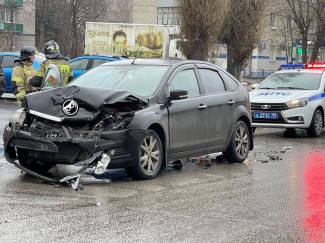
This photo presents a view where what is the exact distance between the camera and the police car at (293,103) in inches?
606

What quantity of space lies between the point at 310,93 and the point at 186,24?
26.3 ft

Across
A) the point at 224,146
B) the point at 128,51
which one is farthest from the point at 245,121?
the point at 128,51

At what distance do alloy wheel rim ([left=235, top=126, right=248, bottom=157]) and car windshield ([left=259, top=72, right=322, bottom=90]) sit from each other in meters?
5.81

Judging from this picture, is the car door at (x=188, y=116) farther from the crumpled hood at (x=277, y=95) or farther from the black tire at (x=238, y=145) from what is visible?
the crumpled hood at (x=277, y=95)

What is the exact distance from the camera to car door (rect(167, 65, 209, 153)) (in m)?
9.32

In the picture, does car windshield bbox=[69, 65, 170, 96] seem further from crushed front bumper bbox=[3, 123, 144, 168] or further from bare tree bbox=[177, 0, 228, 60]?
bare tree bbox=[177, 0, 228, 60]

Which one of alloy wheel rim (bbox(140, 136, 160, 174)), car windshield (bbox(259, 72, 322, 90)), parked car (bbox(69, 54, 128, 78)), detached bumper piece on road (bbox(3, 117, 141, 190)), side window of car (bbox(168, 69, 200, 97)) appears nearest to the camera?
detached bumper piece on road (bbox(3, 117, 141, 190))

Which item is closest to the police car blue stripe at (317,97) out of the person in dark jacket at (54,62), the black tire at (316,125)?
the black tire at (316,125)

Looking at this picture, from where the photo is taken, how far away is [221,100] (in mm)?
10398

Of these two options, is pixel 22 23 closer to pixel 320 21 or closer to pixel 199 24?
pixel 320 21

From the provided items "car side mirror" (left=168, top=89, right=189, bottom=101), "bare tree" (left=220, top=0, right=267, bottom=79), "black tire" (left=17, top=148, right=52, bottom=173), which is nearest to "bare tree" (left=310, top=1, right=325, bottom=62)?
"bare tree" (left=220, top=0, right=267, bottom=79)

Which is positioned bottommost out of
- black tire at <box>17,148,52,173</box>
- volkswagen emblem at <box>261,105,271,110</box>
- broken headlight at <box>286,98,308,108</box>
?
black tire at <box>17,148,52,173</box>

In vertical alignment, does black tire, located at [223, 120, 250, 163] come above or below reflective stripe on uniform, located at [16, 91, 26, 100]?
below

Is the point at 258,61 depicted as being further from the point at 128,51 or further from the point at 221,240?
the point at 221,240
